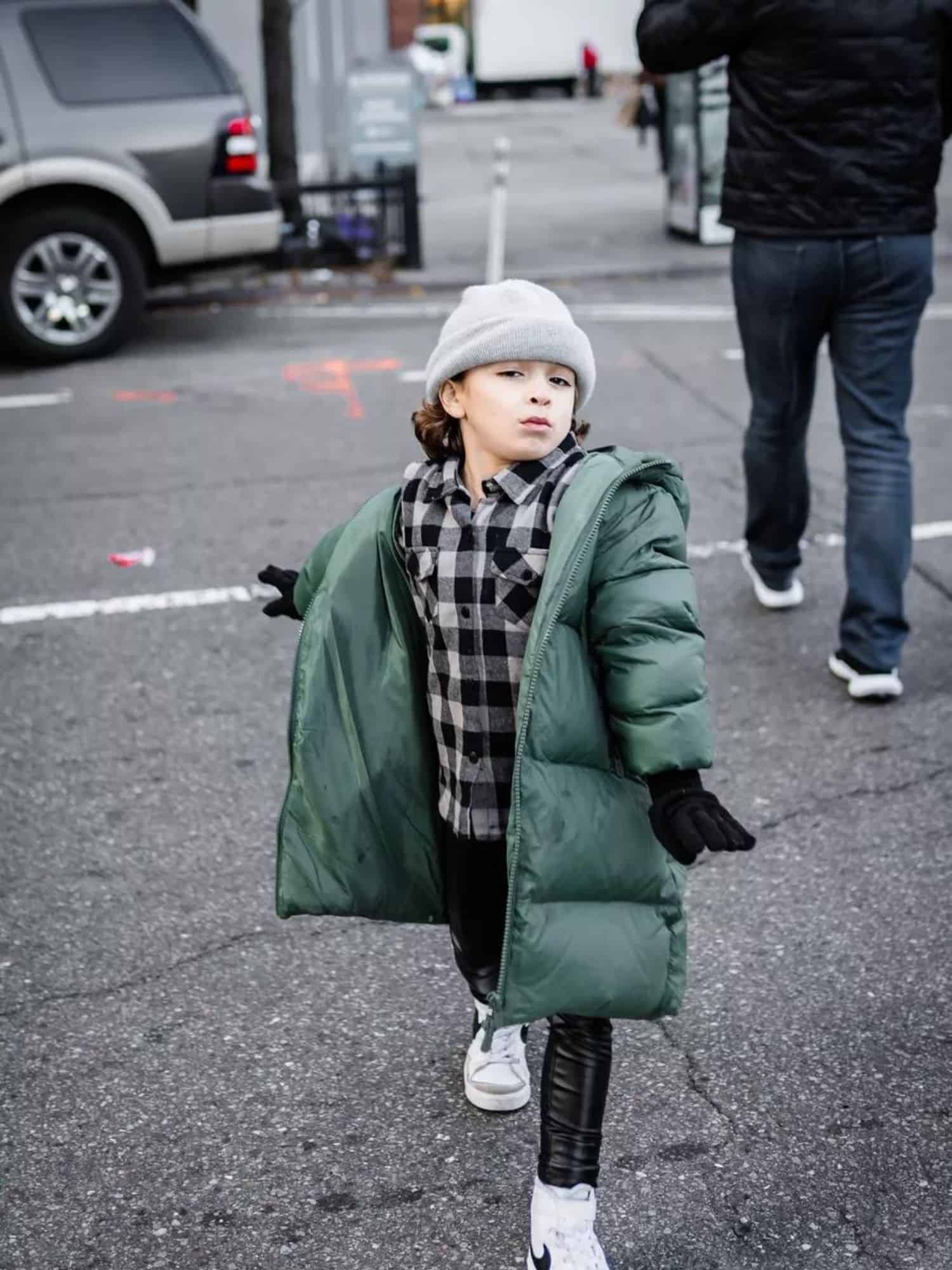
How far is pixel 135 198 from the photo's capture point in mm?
9695

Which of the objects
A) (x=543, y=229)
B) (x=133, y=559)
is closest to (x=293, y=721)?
(x=133, y=559)

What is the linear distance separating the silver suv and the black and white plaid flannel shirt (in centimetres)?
745

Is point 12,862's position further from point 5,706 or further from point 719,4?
point 719,4

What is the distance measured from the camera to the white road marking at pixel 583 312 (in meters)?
11.1

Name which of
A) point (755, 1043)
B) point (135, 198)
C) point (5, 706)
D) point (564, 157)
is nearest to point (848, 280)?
point (755, 1043)

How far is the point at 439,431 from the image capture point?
2.63 m

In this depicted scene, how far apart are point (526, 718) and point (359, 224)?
11443mm

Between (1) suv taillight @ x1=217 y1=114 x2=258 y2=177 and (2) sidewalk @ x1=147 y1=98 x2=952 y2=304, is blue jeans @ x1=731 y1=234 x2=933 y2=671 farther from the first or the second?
(2) sidewalk @ x1=147 y1=98 x2=952 y2=304

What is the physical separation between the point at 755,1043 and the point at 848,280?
233cm

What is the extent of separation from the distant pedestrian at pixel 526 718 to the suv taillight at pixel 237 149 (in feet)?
25.5

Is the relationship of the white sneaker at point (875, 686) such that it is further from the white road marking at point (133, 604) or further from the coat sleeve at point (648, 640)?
the coat sleeve at point (648, 640)

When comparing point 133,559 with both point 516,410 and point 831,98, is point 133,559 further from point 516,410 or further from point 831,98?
point 516,410

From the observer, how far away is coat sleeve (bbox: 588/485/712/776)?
2367 millimetres

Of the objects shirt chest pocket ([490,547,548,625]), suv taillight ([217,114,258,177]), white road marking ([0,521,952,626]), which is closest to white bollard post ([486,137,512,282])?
suv taillight ([217,114,258,177])
